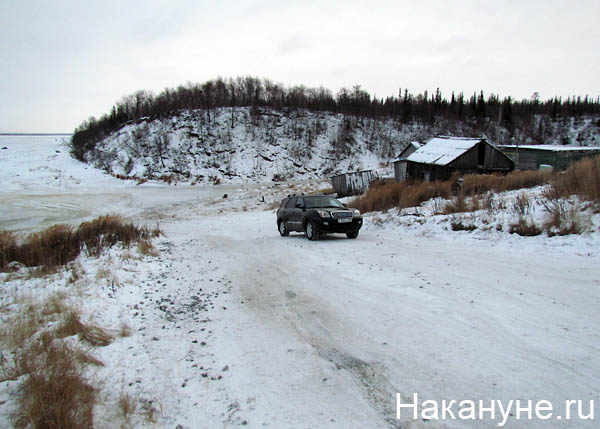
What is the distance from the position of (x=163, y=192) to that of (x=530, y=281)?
150 feet

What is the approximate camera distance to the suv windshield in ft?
46.9

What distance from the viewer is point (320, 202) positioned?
14.4 m

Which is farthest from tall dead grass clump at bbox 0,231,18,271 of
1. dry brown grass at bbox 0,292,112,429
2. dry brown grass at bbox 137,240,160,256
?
dry brown grass at bbox 0,292,112,429

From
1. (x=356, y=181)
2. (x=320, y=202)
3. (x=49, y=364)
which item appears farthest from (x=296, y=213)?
(x=356, y=181)

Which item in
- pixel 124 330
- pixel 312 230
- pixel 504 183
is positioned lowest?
pixel 124 330

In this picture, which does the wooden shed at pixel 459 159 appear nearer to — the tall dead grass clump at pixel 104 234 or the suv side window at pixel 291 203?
the suv side window at pixel 291 203

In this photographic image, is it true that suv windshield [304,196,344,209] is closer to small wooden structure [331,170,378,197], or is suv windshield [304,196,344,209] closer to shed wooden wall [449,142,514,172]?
small wooden structure [331,170,378,197]

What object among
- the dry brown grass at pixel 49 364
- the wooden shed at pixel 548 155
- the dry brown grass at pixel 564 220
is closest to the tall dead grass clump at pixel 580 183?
the dry brown grass at pixel 564 220

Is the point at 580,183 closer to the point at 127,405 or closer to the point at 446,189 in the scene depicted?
the point at 446,189

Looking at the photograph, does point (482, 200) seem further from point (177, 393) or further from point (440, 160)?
point (440, 160)

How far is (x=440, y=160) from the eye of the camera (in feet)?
113

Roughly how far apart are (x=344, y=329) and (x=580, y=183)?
397 inches

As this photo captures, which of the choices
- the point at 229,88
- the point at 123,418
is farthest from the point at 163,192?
the point at 229,88

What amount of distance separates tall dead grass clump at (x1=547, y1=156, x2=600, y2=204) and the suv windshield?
7.03 meters
